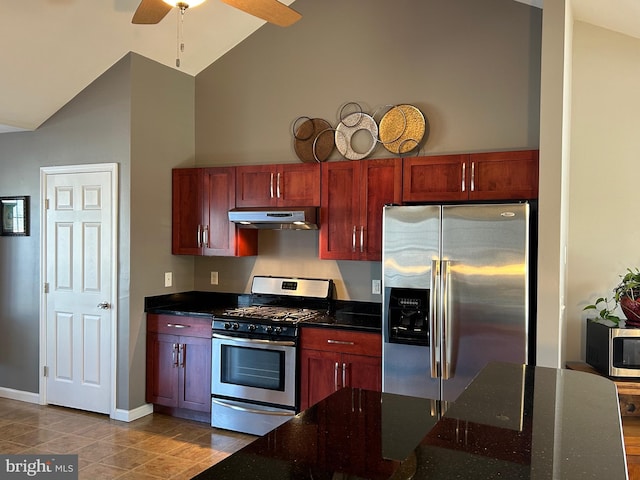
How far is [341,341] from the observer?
13.0 ft

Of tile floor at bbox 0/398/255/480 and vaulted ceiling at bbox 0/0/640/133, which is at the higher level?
vaulted ceiling at bbox 0/0/640/133

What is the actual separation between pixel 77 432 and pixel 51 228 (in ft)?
5.99

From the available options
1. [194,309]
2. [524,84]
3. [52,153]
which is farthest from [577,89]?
[52,153]

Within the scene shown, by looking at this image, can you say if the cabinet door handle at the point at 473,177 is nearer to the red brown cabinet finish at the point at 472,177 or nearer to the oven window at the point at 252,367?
the red brown cabinet finish at the point at 472,177

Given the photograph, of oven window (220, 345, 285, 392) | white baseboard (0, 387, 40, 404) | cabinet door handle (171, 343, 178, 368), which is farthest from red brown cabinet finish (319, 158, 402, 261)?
white baseboard (0, 387, 40, 404)

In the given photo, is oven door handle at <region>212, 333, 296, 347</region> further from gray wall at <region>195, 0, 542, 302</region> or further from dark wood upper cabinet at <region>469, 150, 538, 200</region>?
dark wood upper cabinet at <region>469, 150, 538, 200</region>

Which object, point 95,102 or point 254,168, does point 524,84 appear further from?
point 95,102

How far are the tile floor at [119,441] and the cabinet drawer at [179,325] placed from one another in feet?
2.44

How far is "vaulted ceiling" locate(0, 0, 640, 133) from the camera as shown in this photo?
147 inches

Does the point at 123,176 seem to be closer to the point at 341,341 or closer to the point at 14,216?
the point at 14,216

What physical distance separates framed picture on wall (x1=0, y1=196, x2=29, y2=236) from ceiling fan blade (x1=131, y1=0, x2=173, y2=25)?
8.95 ft

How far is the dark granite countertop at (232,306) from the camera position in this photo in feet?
13.2

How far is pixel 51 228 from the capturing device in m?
4.92

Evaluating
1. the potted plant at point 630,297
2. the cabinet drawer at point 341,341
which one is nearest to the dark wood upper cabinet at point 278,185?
the cabinet drawer at point 341,341
